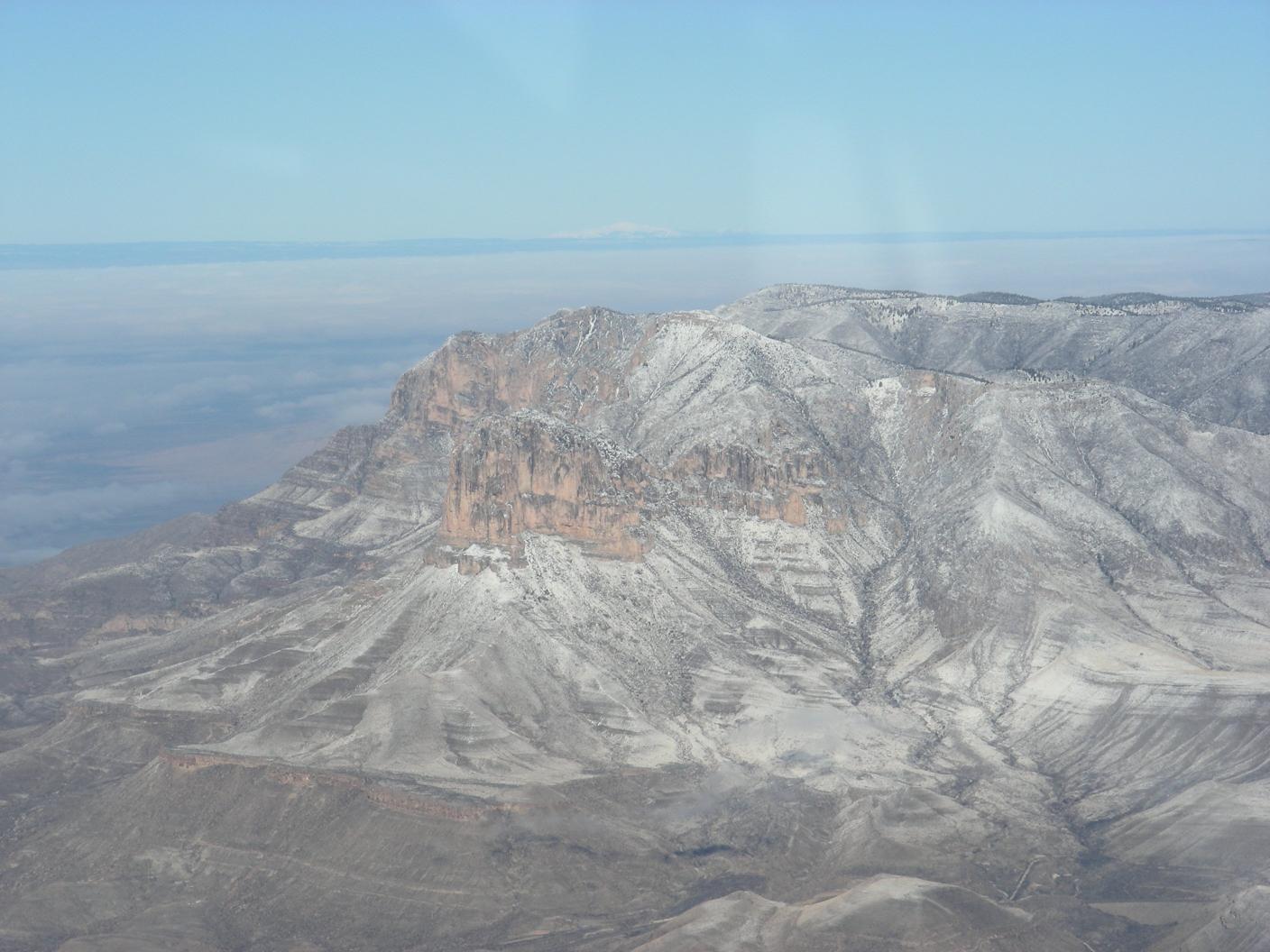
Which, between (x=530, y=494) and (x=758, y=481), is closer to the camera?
(x=530, y=494)

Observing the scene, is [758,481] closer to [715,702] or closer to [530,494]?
[530,494]

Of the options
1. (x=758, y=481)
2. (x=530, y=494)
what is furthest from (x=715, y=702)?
(x=758, y=481)

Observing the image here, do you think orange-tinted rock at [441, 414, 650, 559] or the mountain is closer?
the mountain

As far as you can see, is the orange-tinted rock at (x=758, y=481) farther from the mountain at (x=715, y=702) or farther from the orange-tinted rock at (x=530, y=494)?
the orange-tinted rock at (x=530, y=494)

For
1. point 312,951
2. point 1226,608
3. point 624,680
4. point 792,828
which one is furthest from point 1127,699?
point 312,951

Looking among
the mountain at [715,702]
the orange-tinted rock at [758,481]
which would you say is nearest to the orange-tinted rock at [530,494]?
the mountain at [715,702]

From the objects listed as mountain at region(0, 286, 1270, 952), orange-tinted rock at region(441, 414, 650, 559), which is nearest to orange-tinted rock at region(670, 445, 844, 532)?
mountain at region(0, 286, 1270, 952)

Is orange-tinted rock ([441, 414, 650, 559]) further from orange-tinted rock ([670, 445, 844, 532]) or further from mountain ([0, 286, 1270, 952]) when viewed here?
orange-tinted rock ([670, 445, 844, 532])

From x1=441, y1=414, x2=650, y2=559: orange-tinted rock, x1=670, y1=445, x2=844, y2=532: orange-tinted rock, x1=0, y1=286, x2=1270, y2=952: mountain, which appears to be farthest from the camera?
x1=670, y1=445, x2=844, y2=532: orange-tinted rock

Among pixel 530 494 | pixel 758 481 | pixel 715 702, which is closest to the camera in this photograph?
pixel 715 702

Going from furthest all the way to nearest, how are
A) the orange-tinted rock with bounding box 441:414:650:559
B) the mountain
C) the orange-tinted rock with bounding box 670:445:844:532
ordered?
the orange-tinted rock with bounding box 670:445:844:532
the orange-tinted rock with bounding box 441:414:650:559
the mountain
